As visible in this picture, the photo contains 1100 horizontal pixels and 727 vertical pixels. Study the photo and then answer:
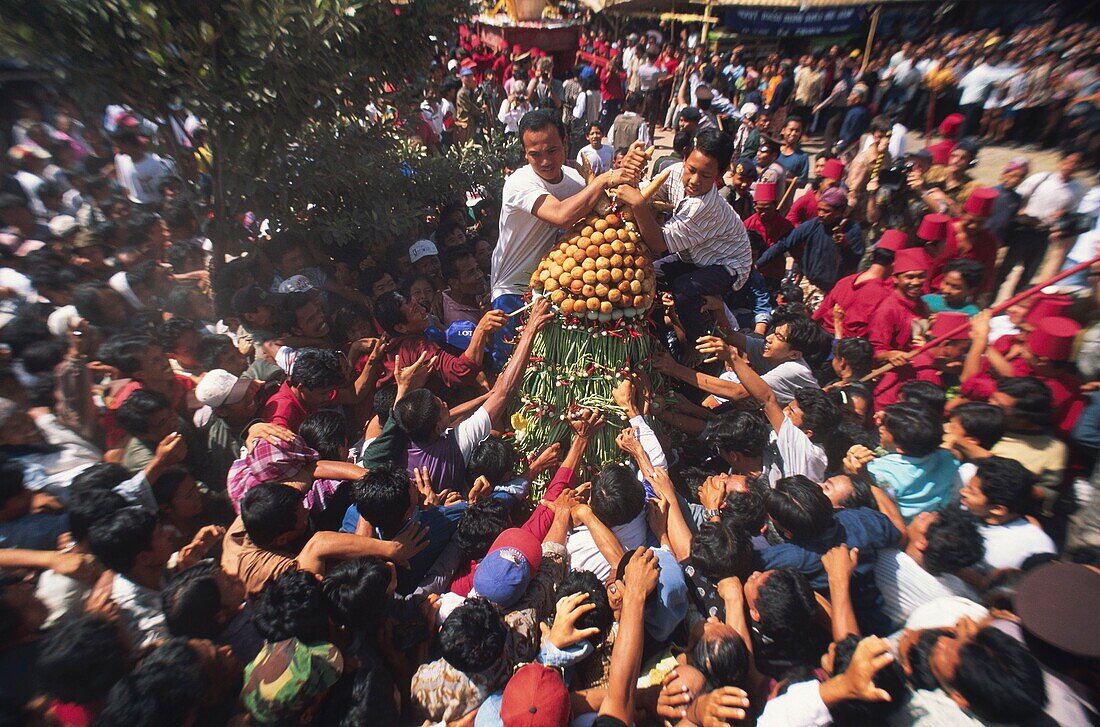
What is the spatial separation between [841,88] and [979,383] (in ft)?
38.8

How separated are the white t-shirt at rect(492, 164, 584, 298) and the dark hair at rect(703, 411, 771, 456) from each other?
5.27 ft

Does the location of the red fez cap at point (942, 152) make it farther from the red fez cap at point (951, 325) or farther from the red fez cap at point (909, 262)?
the red fez cap at point (951, 325)

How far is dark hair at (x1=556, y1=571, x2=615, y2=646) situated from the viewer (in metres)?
2.77

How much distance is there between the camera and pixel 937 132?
1352 centimetres

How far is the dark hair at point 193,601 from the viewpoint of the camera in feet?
8.26

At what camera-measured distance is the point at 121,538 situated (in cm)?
268

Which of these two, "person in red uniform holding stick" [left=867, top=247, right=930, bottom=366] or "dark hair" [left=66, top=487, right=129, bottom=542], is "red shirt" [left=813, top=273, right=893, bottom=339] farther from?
"dark hair" [left=66, top=487, right=129, bottom=542]

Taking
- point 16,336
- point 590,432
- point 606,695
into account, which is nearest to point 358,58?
point 16,336

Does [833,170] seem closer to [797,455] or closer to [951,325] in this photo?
[951,325]

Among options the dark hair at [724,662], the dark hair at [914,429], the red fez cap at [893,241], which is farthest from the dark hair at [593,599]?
the red fez cap at [893,241]

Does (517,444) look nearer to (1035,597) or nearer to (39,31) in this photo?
(1035,597)

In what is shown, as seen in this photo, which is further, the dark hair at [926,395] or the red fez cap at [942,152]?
the red fez cap at [942,152]

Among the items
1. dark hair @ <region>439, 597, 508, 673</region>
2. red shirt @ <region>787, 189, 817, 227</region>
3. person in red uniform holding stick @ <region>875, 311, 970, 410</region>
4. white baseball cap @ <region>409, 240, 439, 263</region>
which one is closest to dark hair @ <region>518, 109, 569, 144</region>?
white baseball cap @ <region>409, 240, 439, 263</region>

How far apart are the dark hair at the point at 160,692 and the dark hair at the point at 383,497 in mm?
942
